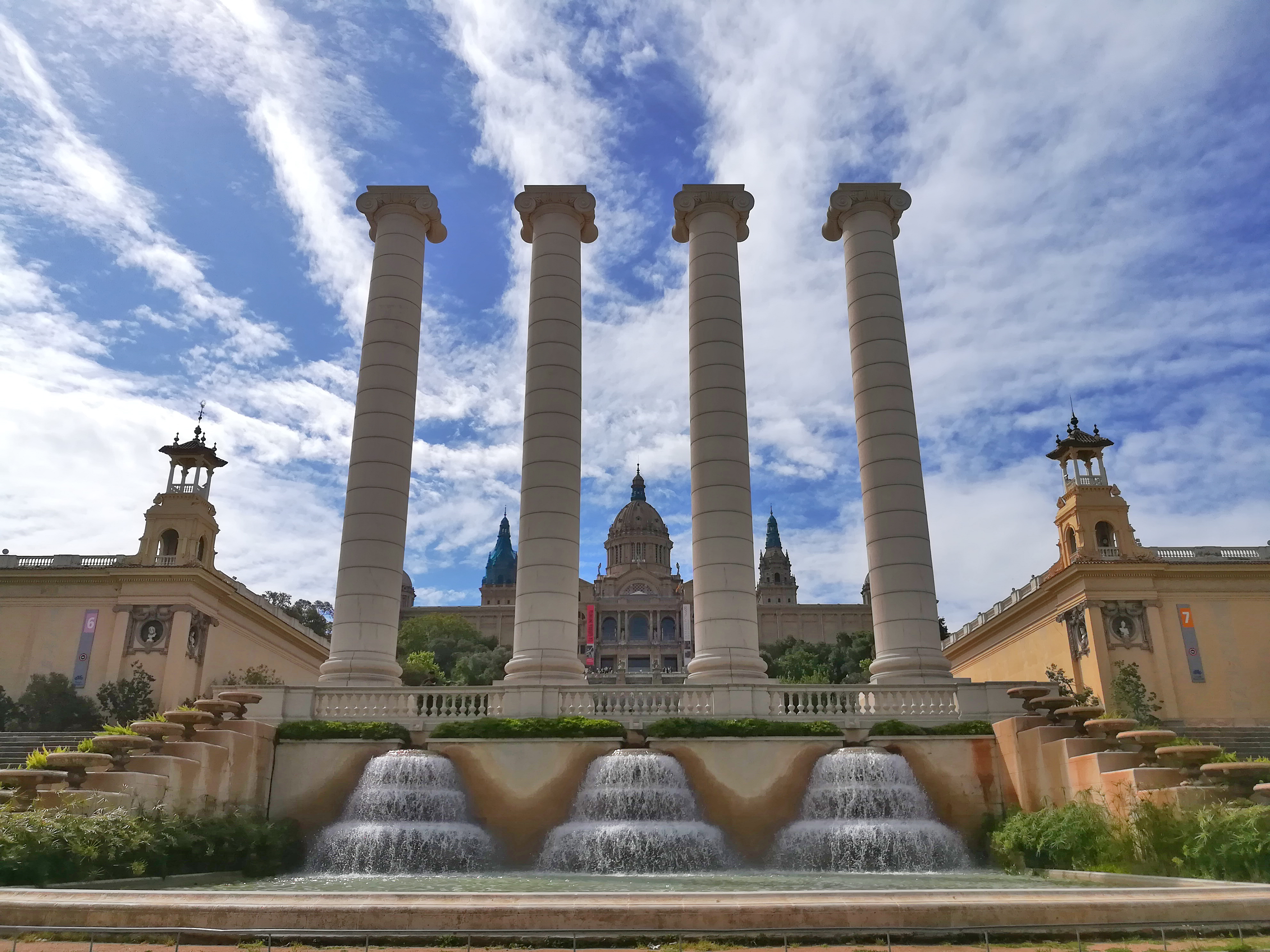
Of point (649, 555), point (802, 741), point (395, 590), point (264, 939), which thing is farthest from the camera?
point (649, 555)

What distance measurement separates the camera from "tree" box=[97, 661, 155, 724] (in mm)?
52969

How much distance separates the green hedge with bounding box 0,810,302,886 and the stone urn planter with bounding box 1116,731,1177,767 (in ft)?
73.0

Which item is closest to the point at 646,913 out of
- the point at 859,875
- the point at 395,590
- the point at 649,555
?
the point at 859,875

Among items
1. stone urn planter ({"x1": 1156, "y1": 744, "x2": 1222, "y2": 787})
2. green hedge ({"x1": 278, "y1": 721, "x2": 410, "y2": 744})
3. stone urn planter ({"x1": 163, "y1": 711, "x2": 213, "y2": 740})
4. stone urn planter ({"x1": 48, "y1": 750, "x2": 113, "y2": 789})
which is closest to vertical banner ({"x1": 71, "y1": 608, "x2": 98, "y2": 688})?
green hedge ({"x1": 278, "y1": 721, "x2": 410, "y2": 744})

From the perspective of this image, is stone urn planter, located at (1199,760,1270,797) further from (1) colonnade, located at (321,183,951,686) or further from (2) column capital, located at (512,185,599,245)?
(2) column capital, located at (512,185,599,245)

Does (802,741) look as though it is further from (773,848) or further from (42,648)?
(42,648)

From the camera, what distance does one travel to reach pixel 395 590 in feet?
122

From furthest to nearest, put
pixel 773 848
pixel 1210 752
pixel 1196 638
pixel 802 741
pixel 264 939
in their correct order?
pixel 1196 638
pixel 802 741
pixel 773 848
pixel 1210 752
pixel 264 939

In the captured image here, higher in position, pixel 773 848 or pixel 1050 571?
pixel 1050 571

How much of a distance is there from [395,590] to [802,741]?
53.4 ft

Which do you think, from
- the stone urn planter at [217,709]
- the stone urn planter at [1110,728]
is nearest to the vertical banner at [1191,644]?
the stone urn planter at [1110,728]

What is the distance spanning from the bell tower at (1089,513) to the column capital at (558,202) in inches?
1337

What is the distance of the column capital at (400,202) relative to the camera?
1672 inches

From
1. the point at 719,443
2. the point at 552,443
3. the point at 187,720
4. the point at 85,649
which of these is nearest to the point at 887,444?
the point at 719,443
